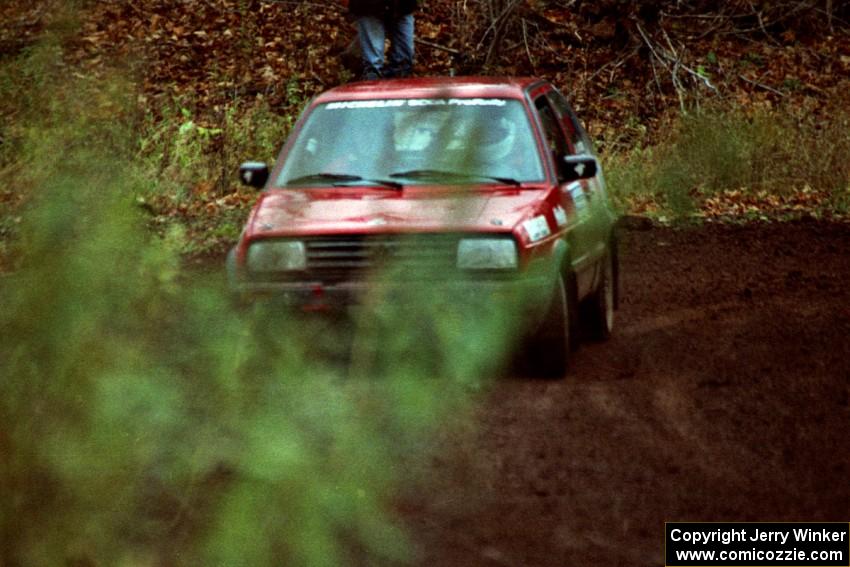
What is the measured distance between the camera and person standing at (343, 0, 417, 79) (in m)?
15.0

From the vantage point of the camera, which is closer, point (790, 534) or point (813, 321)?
point (790, 534)

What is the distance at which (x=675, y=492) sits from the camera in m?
5.63

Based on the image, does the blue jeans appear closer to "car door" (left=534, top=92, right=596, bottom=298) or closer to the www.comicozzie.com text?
"car door" (left=534, top=92, right=596, bottom=298)

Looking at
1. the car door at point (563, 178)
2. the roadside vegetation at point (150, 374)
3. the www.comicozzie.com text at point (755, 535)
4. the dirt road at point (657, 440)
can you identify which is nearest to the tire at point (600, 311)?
the dirt road at point (657, 440)

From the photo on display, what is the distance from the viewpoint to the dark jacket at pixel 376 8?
49.2 ft

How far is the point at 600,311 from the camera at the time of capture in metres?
9.34

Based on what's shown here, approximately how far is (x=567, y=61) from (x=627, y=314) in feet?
40.7

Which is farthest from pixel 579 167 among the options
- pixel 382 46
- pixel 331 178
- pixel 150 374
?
pixel 382 46

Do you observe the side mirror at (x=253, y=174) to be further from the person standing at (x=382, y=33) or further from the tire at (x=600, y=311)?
the person standing at (x=382, y=33)

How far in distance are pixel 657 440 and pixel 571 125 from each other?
4.04 meters

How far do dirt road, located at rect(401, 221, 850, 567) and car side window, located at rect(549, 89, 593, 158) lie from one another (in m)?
1.16

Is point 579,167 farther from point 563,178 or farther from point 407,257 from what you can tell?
point 407,257

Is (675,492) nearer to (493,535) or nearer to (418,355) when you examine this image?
(493,535)

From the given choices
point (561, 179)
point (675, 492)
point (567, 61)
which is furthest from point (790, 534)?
point (567, 61)
